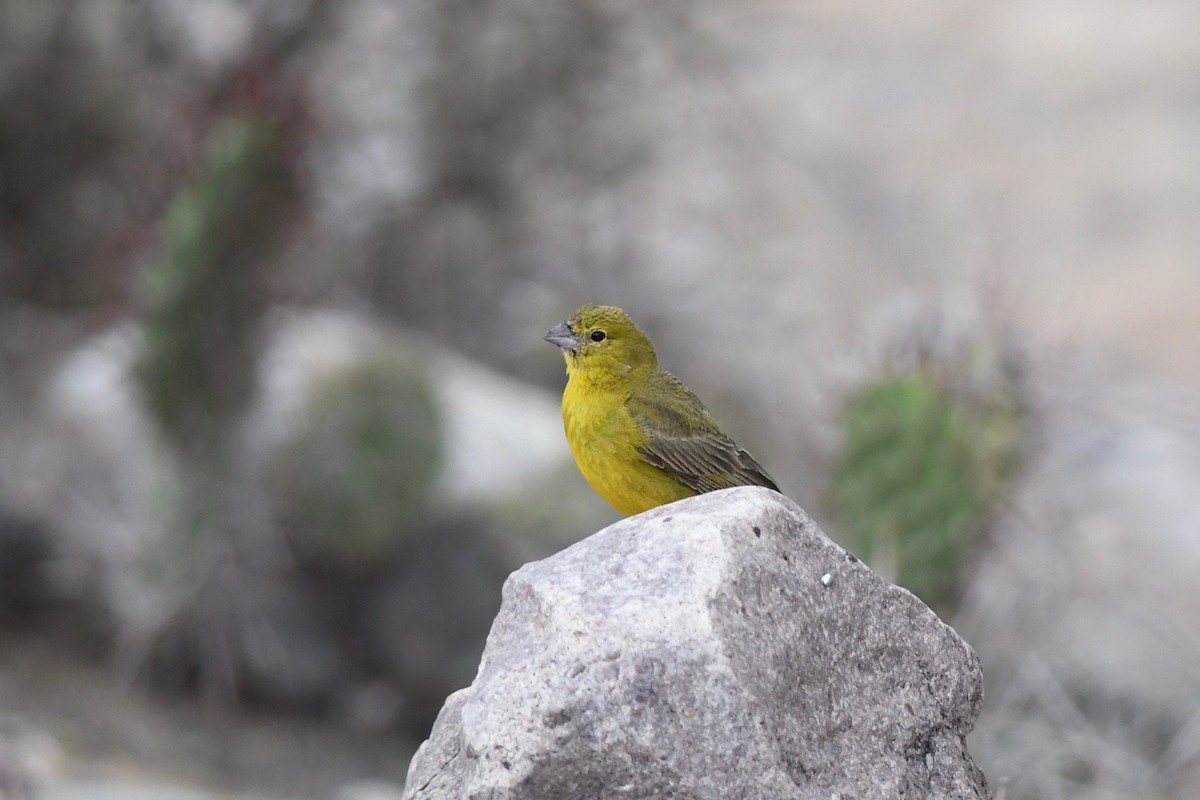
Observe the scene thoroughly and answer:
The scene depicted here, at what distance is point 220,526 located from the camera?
25.6 feet

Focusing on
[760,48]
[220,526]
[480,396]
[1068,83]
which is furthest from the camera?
[1068,83]

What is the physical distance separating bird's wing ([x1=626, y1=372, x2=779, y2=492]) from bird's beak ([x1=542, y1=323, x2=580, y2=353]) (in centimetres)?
29

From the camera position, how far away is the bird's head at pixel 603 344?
493cm

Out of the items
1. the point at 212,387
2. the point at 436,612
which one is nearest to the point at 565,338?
the point at 212,387

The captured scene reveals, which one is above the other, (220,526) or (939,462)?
(220,526)

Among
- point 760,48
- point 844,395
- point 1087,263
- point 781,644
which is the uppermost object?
point 760,48

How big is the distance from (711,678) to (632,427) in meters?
1.81

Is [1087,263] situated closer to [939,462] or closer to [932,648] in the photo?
[939,462]

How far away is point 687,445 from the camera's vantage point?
471 centimetres

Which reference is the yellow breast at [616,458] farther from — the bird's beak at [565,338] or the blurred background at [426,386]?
the blurred background at [426,386]

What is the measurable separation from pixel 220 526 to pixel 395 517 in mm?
1160

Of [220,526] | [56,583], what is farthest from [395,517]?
[56,583]

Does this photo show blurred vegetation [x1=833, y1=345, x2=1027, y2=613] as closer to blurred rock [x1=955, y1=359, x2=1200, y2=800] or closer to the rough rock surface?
blurred rock [x1=955, y1=359, x2=1200, y2=800]

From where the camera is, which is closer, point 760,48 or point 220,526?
point 220,526
